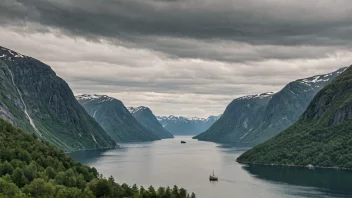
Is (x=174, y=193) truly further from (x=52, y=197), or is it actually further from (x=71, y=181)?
(x=52, y=197)

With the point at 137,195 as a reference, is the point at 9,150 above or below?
above

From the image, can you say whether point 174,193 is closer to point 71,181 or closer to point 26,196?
point 71,181

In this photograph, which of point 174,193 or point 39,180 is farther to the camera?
point 174,193

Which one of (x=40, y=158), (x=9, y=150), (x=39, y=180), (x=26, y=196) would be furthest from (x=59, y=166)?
(x=26, y=196)

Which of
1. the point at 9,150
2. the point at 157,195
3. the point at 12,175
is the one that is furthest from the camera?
the point at 9,150

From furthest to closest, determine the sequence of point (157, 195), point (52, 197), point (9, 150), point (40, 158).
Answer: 1. point (40, 158)
2. point (9, 150)
3. point (157, 195)
4. point (52, 197)

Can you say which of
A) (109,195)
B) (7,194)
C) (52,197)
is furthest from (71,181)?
(7,194)
